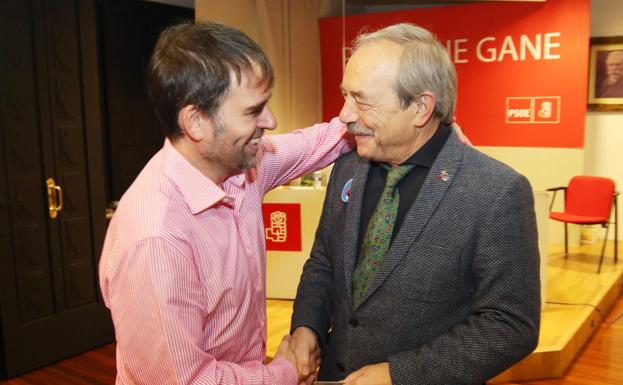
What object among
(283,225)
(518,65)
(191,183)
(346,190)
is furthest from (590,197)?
(191,183)

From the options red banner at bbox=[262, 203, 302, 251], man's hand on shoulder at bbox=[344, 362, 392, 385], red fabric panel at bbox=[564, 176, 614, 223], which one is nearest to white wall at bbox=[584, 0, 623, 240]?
red fabric panel at bbox=[564, 176, 614, 223]

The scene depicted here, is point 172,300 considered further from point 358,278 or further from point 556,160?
point 556,160

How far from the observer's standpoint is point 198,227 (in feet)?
4.42

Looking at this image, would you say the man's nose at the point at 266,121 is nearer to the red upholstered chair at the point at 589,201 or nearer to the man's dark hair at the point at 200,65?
the man's dark hair at the point at 200,65

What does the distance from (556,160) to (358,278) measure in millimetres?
4967

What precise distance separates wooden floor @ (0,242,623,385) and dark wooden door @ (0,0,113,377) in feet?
0.36

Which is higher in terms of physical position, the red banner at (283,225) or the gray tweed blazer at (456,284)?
the gray tweed blazer at (456,284)

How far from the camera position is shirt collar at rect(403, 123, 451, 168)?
5.20ft

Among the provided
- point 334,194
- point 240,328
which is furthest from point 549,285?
point 240,328

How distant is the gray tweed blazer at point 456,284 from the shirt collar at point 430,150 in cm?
3

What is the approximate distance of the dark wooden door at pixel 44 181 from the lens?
3723mm

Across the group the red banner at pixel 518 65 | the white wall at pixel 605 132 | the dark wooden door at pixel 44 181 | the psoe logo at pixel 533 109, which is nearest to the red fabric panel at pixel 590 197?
the red banner at pixel 518 65

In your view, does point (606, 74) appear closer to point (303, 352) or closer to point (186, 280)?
point (303, 352)

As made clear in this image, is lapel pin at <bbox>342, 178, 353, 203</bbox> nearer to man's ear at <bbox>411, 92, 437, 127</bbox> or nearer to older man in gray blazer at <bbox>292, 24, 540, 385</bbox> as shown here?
older man in gray blazer at <bbox>292, 24, 540, 385</bbox>
